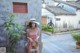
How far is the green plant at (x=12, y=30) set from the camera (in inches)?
257

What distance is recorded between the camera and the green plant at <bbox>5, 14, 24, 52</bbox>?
6535 millimetres

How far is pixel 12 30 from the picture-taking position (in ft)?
21.5

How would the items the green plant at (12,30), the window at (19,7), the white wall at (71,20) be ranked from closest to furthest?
Answer: the green plant at (12,30) < the window at (19,7) < the white wall at (71,20)

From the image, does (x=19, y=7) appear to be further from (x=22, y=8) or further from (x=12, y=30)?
(x=12, y=30)

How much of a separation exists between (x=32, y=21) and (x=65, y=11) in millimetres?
14966

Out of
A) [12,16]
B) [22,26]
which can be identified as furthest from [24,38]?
[12,16]

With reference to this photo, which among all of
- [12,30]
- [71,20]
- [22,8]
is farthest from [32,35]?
[71,20]

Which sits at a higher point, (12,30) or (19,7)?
(19,7)

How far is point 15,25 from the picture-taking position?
6.70 meters

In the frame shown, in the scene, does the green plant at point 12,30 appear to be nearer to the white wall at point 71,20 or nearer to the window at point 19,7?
the window at point 19,7

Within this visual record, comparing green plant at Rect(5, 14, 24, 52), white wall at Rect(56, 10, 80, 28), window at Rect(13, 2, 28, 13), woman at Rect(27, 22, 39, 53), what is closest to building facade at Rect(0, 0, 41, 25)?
window at Rect(13, 2, 28, 13)

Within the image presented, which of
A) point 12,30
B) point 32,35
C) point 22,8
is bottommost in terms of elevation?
point 32,35

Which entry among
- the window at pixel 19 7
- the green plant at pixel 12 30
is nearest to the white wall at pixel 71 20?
the window at pixel 19 7

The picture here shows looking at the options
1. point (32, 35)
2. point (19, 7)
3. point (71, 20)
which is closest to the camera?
point (32, 35)
